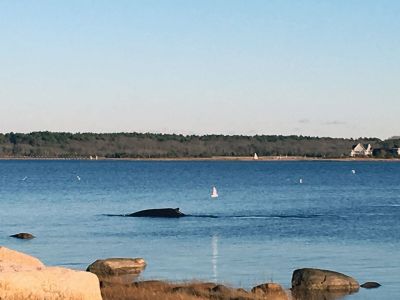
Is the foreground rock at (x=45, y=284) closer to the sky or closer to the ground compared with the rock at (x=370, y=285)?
closer to the sky

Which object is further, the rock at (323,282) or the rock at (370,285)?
the rock at (370,285)

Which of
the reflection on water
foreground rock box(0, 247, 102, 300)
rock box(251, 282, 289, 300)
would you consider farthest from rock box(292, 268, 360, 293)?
foreground rock box(0, 247, 102, 300)

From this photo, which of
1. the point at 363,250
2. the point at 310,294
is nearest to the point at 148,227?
the point at 363,250

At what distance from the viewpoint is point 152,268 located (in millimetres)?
41406

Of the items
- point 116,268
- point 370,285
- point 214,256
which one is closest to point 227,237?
point 214,256

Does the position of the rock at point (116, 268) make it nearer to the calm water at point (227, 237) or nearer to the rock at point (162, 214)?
the calm water at point (227, 237)

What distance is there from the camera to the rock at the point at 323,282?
34.6 meters

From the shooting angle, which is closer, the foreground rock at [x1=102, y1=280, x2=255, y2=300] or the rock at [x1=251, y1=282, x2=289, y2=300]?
the foreground rock at [x1=102, y1=280, x2=255, y2=300]

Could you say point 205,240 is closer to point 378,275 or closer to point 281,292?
point 378,275

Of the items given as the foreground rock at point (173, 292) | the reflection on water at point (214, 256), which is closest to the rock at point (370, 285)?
the reflection on water at point (214, 256)

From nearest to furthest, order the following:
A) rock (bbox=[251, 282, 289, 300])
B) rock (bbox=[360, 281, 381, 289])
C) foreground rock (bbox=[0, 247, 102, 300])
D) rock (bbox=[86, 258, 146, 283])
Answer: foreground rock (bbox=[0, 247, 102, 300]), rock (bbox=[251, 282, 289, 300]), rock (bbox=[360, 281, 381, 289]), rock (bbox=[86, 258, 146, 283])

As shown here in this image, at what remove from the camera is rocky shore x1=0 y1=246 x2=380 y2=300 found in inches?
715

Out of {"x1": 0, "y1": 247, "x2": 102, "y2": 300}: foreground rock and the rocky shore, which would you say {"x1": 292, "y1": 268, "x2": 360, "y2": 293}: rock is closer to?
the rocky shore

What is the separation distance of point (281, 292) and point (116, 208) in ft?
192
